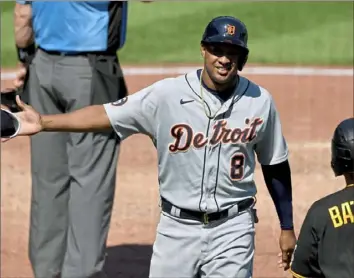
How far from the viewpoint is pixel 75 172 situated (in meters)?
5.93

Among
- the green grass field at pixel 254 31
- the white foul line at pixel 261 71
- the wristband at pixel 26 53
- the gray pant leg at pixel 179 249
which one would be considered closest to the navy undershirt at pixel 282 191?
the gray pant leg at pixel 179 249

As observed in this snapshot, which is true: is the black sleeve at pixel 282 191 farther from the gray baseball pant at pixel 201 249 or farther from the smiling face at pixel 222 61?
the smiling face at pixel 222 61

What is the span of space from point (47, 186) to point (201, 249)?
6.17 ft

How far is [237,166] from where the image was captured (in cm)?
449

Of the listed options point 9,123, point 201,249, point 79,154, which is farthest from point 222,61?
point 79,154

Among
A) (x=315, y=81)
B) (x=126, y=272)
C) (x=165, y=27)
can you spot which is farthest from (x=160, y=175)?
(x=165, y=27)

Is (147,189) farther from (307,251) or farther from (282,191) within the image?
(307,251)

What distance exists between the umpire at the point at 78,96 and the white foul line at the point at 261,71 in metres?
7.15

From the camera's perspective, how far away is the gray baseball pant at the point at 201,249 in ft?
14.6

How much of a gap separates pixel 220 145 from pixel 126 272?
8.28 ft

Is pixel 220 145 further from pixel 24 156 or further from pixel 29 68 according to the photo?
pixel 24 156

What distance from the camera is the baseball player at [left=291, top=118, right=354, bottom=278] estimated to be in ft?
11.9

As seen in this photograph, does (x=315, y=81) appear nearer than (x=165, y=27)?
Yes

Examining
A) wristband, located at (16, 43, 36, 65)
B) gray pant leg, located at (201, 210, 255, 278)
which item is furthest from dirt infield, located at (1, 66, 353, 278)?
gray pant leg, located at (201, 210, 255, 278)
